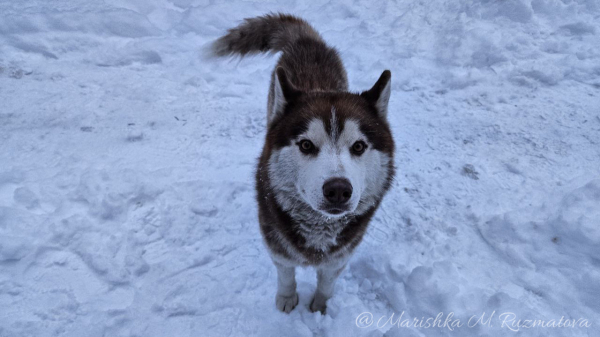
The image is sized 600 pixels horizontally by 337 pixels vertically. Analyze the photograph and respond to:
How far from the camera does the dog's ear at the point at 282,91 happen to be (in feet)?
8.02

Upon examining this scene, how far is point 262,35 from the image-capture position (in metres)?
4.54

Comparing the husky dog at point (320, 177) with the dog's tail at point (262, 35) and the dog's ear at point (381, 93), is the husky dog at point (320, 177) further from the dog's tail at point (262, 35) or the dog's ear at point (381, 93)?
the dog's tail at point (262, 35)

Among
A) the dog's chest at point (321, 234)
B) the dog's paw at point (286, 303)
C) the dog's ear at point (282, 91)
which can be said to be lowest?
the dog's paw at point (286, 303)

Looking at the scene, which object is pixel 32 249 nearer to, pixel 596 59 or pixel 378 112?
pixel 378 112

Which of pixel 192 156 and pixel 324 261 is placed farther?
pixel 192 156

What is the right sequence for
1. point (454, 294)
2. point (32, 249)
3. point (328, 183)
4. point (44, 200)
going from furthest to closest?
point (44, 200) → point (32, 249) → point (454, 294) → point (328, 183)

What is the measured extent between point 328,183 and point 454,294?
1.68 metres

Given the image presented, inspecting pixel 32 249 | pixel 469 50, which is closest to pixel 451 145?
pixel 469 50

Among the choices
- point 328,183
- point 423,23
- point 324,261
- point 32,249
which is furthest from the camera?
point 423,23

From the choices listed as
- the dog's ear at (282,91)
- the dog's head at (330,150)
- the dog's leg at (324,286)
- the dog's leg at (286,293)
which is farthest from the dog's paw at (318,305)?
the dog's ear at (282,91)

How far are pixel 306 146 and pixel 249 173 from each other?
1873 millimetres

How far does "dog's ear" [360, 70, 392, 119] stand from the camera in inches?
97.9

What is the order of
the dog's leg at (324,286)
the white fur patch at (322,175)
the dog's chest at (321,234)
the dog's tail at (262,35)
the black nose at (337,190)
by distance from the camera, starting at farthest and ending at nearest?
1. the dog's tail at (262,35)
2. the dog's leg at (324,286)
3. the dog's chest at (321,234)
4. the white fur patch at (322,175)
5. the black nose at (337,190)

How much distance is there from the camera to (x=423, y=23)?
19.9 ft
